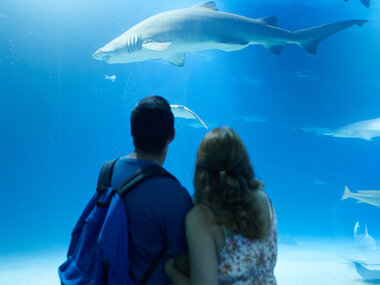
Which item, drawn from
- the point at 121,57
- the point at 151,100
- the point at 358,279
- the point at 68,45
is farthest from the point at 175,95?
the point at 151,100

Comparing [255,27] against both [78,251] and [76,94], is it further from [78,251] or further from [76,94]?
[76,94]

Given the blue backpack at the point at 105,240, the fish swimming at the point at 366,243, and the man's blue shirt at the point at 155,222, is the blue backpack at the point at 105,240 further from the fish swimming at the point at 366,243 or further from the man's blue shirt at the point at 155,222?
the fish swimming at the point at 366,243

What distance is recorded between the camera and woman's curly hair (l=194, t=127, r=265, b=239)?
1.35 m

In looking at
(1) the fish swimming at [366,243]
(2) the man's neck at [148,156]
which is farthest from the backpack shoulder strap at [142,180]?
(1) the fish swimming at [366,243]

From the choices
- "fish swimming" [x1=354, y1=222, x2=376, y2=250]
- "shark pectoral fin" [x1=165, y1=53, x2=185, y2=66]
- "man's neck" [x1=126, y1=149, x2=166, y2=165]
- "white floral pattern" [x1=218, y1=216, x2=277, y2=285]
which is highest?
"shark pectoral fin" [x1=165, y1=53, x2=185, y2=66]

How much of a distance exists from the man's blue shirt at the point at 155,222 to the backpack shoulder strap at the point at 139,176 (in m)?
0.02

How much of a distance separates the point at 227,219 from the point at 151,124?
1.76ft

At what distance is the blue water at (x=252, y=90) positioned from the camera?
13.2m

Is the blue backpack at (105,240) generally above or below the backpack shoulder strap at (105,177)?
below

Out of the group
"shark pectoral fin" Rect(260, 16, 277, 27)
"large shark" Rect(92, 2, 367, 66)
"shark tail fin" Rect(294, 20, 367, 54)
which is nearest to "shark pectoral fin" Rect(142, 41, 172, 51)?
"large shark" Rect(92, 2, 367, 66)

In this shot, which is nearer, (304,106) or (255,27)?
(255,27)

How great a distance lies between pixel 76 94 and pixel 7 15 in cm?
1369

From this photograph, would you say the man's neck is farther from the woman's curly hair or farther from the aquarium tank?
the aquarium tank

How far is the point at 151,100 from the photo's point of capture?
151 cm
